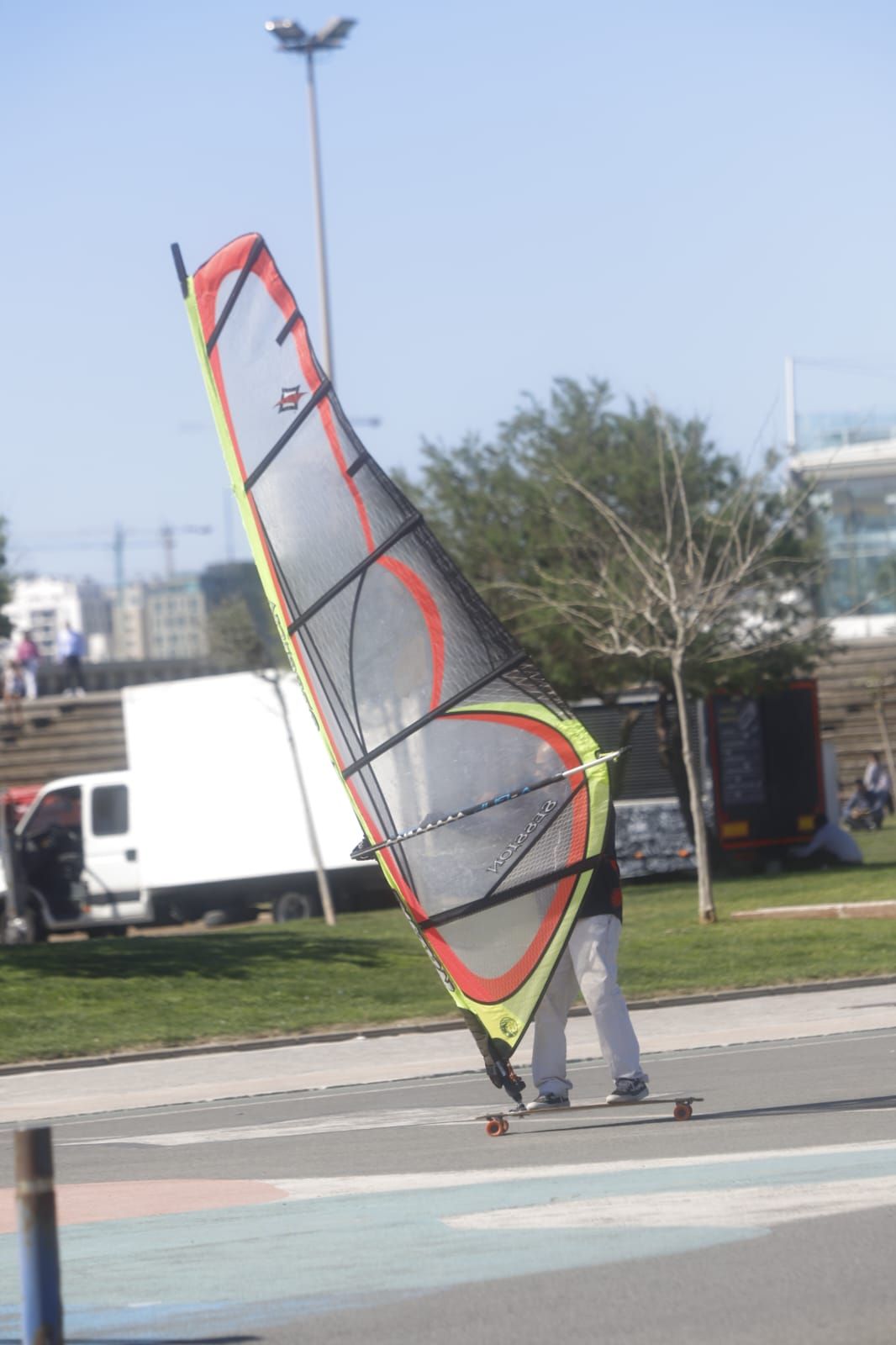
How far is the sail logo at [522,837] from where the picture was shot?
29.8 ft

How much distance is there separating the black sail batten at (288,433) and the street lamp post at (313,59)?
24.6 m

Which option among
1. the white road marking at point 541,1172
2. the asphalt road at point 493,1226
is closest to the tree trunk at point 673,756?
the asphalt road at point 493,1226

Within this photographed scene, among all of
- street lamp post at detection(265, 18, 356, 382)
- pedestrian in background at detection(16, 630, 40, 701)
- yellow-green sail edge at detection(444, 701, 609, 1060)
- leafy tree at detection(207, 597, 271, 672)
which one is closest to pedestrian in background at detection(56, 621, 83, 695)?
pedestrian in background at detection(16, 630, 40, 701)

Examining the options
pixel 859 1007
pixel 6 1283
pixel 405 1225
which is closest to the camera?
pixel 6 1283

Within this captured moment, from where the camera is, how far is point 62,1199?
816 cm

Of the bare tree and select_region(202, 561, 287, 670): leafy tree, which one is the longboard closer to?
select_region(202, 561, 287, 670): leafy tree

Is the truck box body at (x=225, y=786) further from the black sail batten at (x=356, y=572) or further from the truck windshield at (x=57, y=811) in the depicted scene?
the black sail batten at (x=356, y=572)

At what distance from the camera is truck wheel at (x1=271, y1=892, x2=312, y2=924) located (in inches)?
1093

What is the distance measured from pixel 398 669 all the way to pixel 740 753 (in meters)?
22.6

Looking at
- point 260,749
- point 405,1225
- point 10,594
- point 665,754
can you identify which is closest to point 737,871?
point 665,754

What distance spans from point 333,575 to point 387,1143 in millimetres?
2722

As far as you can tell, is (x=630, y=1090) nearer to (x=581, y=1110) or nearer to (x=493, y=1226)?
(x=581, y=1110)

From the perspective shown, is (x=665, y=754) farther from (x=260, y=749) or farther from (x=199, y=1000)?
(x=199, y=1000)

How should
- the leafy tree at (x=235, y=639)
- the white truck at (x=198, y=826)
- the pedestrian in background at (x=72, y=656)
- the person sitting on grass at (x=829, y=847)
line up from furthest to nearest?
the leafy tree at (x=235, y=639), the pedestrian in background at (x=72, y=656), the person sitting on grass at (x=829, y=847), the white truck at (x=198, y=826)
